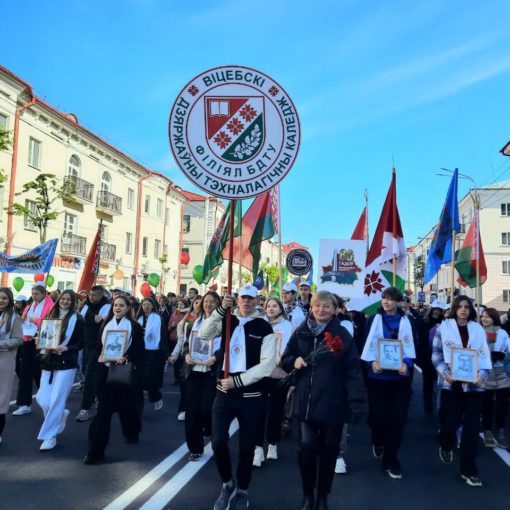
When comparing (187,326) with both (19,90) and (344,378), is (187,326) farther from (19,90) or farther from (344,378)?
(19,90)

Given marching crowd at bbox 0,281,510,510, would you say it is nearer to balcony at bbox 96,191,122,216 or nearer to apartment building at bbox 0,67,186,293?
apartment building at bbox 0,67,186,293

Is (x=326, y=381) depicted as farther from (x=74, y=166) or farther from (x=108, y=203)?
(x=108, y=203)

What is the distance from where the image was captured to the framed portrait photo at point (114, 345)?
241 inches

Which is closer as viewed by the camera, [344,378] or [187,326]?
[344,378]

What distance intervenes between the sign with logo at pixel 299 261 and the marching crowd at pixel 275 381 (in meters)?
7.13

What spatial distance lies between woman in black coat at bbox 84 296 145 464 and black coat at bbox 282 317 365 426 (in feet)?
7.85

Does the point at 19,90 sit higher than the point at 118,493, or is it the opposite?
the point at 19,90

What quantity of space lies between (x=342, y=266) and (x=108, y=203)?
25.5 metres

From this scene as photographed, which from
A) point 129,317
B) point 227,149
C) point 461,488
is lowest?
point 461,488

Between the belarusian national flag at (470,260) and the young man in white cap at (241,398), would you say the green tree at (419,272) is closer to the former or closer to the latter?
the belarusian national flag at (470,260)

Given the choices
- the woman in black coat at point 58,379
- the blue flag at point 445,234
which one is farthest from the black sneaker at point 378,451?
the blue flag at point 445,234

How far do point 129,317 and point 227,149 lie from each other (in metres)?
2.89

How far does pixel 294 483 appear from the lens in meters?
5.19

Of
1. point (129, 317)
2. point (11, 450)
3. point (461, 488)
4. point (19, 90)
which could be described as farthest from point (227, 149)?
point (19, 90)
